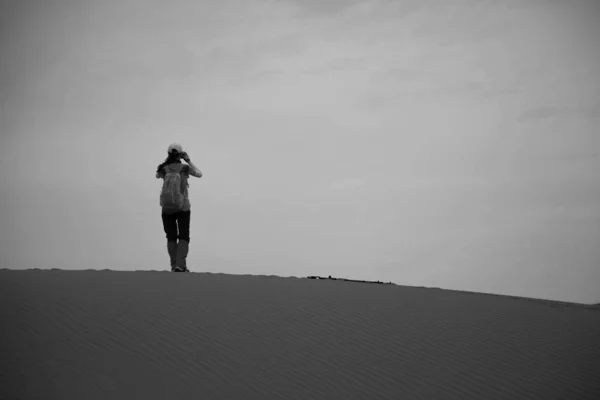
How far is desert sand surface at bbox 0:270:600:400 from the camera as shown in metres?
4.79

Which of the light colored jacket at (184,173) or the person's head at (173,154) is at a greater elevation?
the person's head at (173,154)

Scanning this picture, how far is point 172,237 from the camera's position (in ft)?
31.6

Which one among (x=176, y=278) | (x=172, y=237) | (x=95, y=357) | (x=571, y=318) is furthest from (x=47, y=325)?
(x=571, y=318)

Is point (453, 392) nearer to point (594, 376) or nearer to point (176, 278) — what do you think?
point (594, 376)

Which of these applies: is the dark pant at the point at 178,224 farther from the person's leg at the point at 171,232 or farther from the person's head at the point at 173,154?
the person's head at the point at 173,154

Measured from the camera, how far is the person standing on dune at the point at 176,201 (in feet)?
30.7

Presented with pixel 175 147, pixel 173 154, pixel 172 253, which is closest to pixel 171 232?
pixel 172 253

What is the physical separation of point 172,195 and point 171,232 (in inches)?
26.5

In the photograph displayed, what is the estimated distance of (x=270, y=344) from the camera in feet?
19.1

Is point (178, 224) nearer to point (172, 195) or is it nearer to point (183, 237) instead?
point (183, 237)

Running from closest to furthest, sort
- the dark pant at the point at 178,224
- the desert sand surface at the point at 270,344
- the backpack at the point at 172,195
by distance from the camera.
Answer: the desert sand surface at the point at 270,344
the backpack at the point at 172,195
the dark pant at the point at 178,224

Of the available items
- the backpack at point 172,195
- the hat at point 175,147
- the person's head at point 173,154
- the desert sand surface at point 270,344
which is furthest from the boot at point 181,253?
the hat at point 175,147

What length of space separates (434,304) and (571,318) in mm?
1951

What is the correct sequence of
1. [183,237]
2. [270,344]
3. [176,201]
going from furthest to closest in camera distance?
1. [183,237]
2. [176,201]
3. [270,344]
